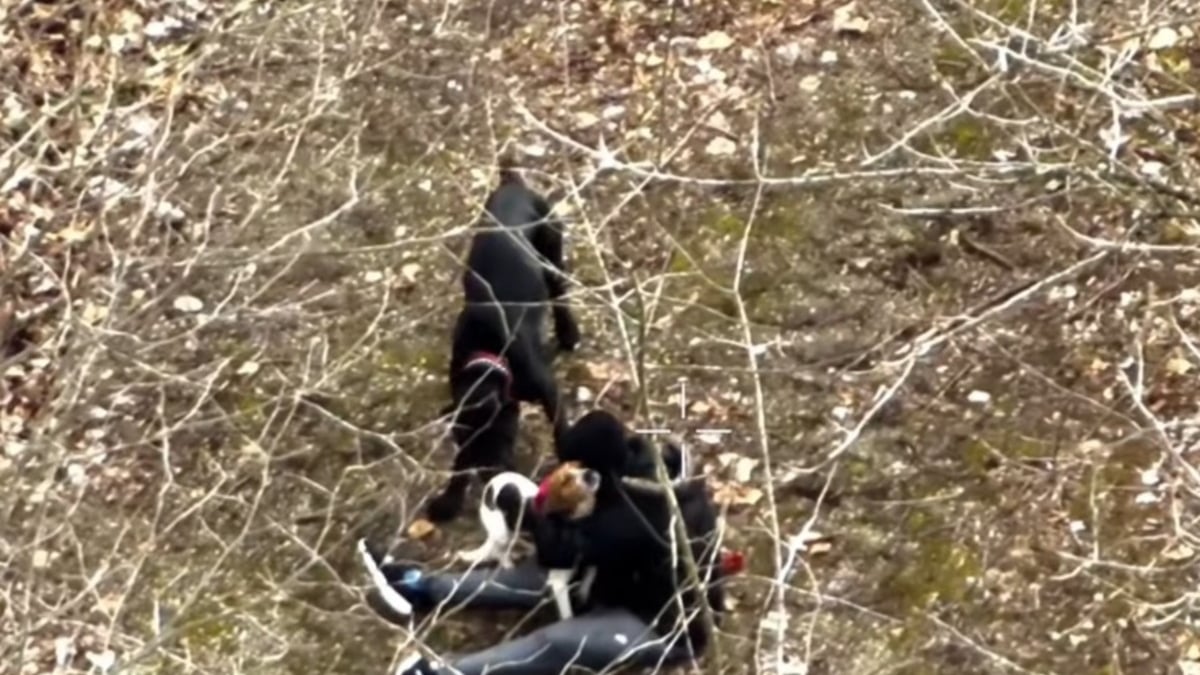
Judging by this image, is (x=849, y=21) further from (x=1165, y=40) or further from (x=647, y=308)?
(x=647, y=308)

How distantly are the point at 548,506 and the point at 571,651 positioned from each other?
524 millimetres

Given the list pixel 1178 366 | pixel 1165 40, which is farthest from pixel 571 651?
pixel 1165 40

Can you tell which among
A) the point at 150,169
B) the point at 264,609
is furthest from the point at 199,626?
the point at 150,169

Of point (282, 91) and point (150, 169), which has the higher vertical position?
point (150, 169)

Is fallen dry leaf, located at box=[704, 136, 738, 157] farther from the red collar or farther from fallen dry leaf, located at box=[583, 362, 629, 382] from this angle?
the red collar

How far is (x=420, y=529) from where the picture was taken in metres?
7.63

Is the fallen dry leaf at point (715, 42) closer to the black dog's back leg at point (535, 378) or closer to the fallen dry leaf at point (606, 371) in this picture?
the fallen dry leaf at point (606, 371)

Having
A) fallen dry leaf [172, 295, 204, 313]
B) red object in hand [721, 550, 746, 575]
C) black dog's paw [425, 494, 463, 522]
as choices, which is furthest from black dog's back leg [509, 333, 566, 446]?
fallen dry leaf [172, 295, 204, 313]

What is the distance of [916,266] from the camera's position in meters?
8.95

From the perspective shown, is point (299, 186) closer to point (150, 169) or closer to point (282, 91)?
point (282, 91)

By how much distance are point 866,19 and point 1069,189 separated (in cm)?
279

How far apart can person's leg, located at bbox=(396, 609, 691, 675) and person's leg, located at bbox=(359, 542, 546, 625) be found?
0.89 ft

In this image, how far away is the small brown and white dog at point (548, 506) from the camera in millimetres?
6492

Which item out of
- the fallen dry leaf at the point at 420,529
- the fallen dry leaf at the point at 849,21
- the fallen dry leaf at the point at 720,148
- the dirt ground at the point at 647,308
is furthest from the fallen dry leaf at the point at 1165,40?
the fallen dry leaf at the point at 420,529
